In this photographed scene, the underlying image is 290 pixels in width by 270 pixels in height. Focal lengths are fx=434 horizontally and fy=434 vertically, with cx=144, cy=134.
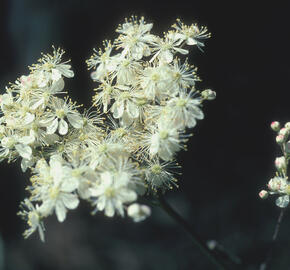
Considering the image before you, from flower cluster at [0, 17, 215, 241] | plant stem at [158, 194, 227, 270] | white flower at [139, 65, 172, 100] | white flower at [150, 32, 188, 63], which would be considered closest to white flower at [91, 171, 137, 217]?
flower cluster at [0, 17, 215, 241]

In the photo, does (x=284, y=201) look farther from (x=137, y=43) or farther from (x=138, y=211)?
(x=137, y=43)

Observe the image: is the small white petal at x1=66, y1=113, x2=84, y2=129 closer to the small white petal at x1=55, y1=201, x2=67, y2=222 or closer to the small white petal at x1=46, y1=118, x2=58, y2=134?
the small white petal at x1=46, y1=118, x2=58, y2=134

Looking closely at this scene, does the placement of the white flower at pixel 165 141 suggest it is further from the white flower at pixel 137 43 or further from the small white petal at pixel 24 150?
the small white petal at pixel 24 150

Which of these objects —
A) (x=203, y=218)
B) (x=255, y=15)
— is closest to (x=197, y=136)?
(x=203, y=218)

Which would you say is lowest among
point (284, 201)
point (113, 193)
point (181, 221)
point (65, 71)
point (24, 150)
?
point (284, 201)

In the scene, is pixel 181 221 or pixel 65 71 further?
pixel 65 71

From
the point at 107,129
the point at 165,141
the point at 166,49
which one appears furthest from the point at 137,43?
the point at 165,141

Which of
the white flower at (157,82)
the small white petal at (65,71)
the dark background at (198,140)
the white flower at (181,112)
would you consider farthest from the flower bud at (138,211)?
the dark background at (198,140)
